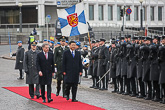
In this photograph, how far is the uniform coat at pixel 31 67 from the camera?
15569 millimetres

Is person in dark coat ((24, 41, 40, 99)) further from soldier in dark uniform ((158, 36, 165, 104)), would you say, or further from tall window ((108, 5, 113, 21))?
tall window ((108, 5, 113, 21))

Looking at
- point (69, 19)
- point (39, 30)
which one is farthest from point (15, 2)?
point (69, 19)

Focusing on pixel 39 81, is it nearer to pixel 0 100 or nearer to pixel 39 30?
pixel 0 100

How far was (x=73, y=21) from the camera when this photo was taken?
63.4 ft

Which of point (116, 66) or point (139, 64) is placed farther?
point (116, 66)

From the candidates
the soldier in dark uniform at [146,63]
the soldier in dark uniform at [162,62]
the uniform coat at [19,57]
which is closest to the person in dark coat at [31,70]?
the soldier in dark uniform at [146,63]

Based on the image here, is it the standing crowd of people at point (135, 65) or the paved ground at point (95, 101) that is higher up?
the standing crowd of people at point (135, 65)

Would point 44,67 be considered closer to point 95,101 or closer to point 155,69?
point 95,101

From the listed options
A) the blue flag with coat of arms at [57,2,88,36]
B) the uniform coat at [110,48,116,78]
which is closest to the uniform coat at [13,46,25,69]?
the blue flag with coat of arms at [57,2,88,36]

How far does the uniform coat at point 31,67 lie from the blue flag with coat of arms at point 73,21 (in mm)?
3633

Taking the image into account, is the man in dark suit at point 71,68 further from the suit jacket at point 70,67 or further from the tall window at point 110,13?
the tall window at point 110,13

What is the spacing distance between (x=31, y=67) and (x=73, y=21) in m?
4.28

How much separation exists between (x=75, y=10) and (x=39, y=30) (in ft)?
125

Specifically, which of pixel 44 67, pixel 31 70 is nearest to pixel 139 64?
pixel 44 67
